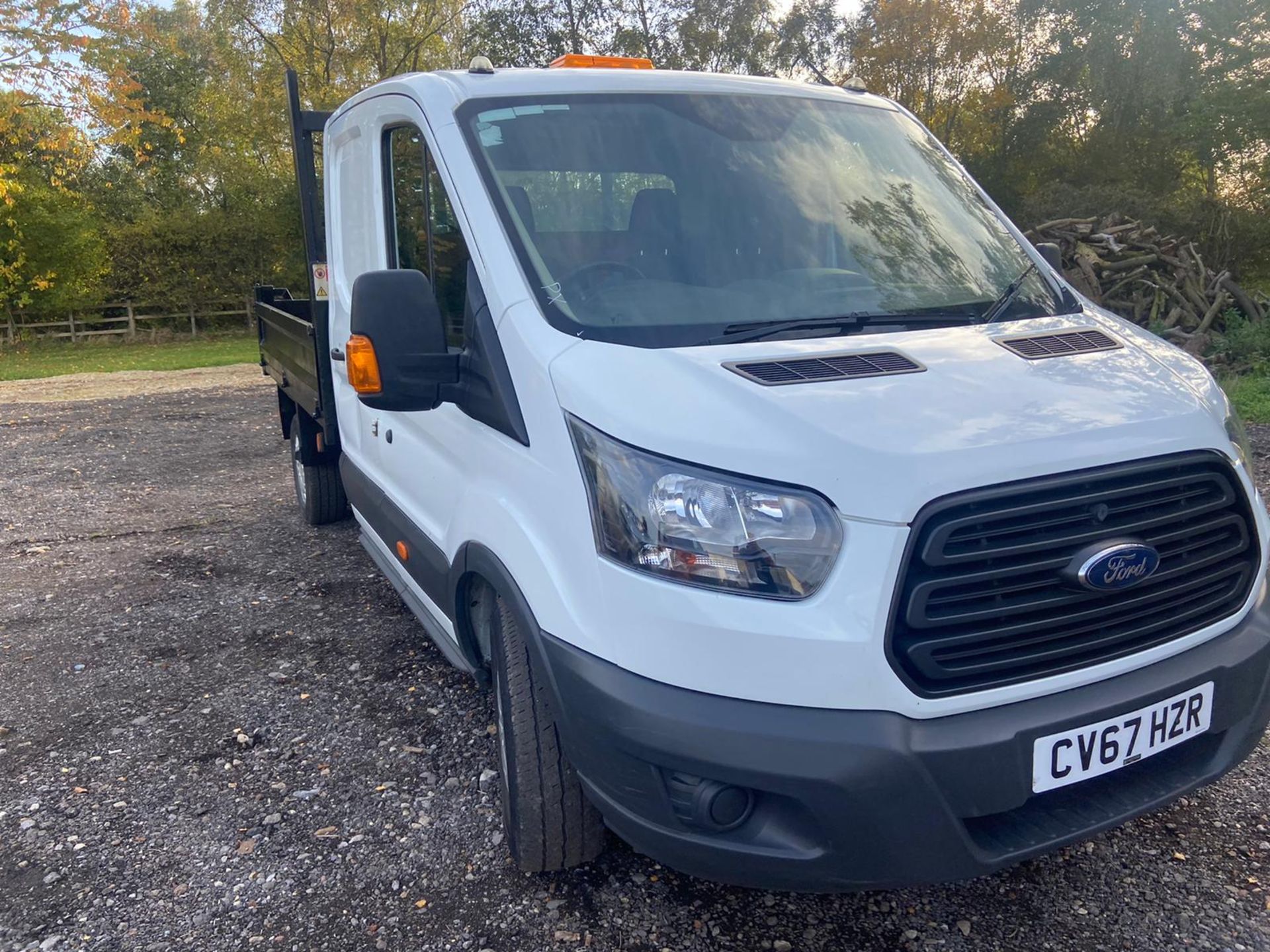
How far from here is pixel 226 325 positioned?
26203 mm

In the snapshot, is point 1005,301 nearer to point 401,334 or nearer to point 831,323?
point 831,323

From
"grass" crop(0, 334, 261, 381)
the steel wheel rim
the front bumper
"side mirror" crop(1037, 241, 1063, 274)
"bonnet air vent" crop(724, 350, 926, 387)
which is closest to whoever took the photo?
the front bumper

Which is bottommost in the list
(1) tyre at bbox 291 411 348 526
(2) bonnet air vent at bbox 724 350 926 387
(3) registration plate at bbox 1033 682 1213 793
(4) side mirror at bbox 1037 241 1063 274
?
(1) tyre at bbox 291 411 348 526

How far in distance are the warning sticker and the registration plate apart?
4.17m

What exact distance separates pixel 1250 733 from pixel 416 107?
2.96 meters

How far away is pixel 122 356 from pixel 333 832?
2195cm

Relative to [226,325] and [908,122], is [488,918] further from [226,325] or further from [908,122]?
[226,325]

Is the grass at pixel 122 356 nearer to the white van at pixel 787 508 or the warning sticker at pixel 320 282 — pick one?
the warning sticker at pixel 320 282

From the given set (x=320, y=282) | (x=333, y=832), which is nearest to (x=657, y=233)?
(x=333, y=832)

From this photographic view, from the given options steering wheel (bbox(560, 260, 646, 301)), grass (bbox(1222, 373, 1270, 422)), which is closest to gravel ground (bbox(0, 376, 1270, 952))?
steering wheel (bbox(560, 260, 646, 301))

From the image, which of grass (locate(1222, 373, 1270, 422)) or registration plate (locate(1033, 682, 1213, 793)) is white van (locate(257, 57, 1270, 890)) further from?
grass (locate(1222, 373, 1270, 422))

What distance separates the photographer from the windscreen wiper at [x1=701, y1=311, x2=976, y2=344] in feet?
8.36

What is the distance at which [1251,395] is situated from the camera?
9.02m

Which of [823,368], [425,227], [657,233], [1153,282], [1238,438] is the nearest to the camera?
[823,368]
